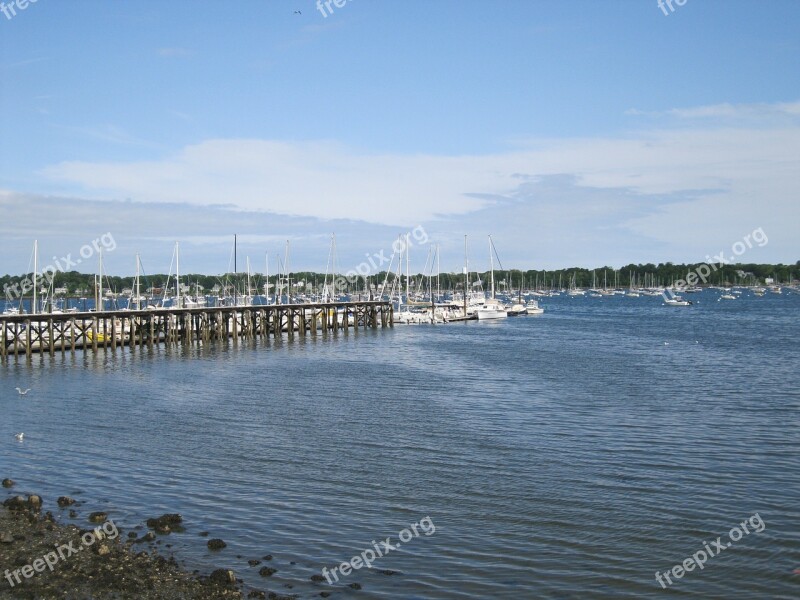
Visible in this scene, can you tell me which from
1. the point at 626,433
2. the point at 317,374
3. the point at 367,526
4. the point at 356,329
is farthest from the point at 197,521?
the point at 356,329

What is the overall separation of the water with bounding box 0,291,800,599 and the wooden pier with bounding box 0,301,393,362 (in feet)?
48.4

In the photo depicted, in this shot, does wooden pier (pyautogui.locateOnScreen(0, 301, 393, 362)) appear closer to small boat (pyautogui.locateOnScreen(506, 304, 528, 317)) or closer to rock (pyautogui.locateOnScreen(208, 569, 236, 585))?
small boat (pyautogui.locateOnScreen(506, 304, 528, 317))

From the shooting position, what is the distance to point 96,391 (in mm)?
38688

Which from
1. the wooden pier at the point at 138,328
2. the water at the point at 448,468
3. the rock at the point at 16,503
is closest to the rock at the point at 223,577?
the water at the point at 448,468

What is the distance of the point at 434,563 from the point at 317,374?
32.5 m

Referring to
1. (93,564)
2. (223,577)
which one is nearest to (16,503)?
(93,564)

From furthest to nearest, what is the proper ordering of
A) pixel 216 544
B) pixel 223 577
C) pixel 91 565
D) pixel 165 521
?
pixel 165 521
pixel 216 544
pixel 91 565
pixel 223 577

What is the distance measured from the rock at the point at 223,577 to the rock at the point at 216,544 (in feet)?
5.48

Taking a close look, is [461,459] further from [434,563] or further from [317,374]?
[317,374]

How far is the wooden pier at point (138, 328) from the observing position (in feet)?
192

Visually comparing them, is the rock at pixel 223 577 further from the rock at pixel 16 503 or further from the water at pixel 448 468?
the rock at pixel 16 503

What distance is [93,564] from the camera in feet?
47.3

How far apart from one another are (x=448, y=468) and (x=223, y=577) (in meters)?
9.98

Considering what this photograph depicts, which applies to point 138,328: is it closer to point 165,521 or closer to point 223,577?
point 165,521
